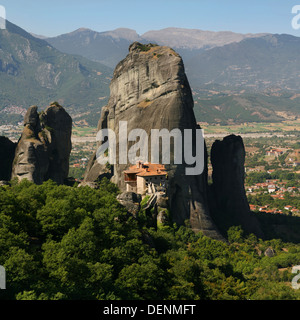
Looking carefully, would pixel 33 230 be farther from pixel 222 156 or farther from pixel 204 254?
pixel 222 156

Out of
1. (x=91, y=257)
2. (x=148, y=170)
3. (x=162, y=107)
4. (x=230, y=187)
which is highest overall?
(x=162, y=107)

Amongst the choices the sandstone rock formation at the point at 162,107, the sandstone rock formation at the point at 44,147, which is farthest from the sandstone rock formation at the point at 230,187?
the sandstone rock formation at the point at 44,147

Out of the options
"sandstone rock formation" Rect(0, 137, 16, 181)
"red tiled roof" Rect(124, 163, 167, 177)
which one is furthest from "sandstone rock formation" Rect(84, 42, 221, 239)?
"sandstone rock formation" Rect(0, 137, 16, 181)

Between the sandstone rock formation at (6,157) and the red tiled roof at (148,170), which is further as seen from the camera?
the sandstone rock formation at (6,157)

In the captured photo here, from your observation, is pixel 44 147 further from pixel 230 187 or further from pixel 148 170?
pixel 230 187

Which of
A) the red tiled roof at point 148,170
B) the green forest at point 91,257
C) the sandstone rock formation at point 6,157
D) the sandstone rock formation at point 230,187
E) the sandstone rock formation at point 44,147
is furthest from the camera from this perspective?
the sandstone rock formation at point 230,187

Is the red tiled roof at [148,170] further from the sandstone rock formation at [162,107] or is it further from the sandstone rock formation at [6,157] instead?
the sandstone rock formation at [6,157]

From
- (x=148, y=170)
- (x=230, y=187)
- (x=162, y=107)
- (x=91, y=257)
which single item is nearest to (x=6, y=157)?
(x=162, y=107)
